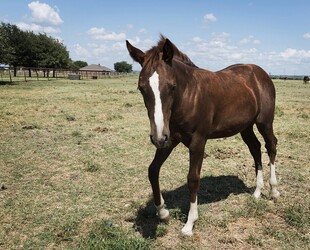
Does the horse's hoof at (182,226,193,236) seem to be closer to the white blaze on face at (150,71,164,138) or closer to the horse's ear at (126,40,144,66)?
the white blaze on face at (150,71,164,138)

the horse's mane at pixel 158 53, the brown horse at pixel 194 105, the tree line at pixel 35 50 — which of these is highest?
the tree line at pixel 35 50

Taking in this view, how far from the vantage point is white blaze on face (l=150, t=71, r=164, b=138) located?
3523 millimetres

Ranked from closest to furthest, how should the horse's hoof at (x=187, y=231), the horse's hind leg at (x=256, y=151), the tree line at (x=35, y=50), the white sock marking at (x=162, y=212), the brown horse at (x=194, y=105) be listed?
the brown horse at (x=194, y=105), the horse's hoof at (x=187, y=231), the white sock marking at (x=162, y=212), the horse's hind leg at (x=256, y=151), the tree line at (x=35, y=50)

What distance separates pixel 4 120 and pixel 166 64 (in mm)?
10696

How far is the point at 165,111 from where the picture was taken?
3.73 meters

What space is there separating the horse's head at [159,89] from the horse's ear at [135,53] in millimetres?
155

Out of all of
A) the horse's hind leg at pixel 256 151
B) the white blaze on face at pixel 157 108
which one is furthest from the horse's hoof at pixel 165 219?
the horse's hind leg at pixel 256 151

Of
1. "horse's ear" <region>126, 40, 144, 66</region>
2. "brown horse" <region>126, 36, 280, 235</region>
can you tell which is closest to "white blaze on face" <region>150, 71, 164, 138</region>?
"brown horse" <region>126, 36, 280, 235</region>

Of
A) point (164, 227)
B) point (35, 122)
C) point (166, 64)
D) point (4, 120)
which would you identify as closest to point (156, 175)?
point (164, 227)

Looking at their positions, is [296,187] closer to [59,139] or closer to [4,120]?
[59,139]

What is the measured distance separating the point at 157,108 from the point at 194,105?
39.3 inches

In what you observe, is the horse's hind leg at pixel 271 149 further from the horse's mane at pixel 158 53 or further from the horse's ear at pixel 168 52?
the horse's ear at pixel 168 52

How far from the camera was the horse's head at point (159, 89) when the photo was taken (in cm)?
354

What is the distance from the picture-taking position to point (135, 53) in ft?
13.6
